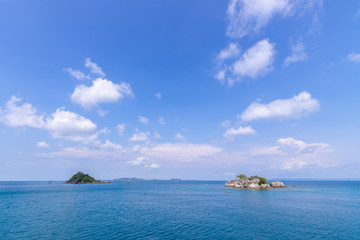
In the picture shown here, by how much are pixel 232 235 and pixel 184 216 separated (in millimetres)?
19424

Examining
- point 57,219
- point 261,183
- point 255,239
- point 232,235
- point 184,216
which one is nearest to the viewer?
point 255,239

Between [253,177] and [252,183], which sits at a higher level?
[253,177]

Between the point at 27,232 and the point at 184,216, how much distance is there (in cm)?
3701

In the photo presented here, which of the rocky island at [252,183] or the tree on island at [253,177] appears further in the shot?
the tree on island at [253,177]

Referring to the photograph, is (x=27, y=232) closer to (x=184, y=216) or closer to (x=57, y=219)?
(x=57, y=219)

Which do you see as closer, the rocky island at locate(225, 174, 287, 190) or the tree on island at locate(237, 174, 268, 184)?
the rocky island at locate(225, 174, 287, 190)

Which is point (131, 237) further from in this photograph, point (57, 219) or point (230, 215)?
point (230, 215)

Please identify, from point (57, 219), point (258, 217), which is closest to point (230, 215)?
point (258, 217)

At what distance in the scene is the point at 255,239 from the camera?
34.4m

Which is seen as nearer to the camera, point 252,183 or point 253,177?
point 252,183

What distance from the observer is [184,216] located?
53125 mm

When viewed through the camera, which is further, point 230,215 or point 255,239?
point 230,215

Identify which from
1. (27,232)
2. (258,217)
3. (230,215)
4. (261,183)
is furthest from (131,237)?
(261,183)

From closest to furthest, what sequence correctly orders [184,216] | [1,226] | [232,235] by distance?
1. [232,235]
2. [1,226]
3. [184,216]
